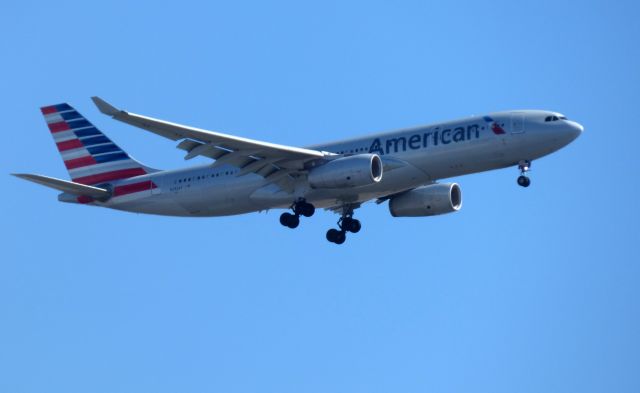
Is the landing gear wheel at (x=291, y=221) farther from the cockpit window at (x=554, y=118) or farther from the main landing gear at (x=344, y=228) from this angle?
the cockpit window at (x=554, y=118)

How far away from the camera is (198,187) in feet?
169

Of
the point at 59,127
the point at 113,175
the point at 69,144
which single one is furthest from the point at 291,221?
the point at 59,127

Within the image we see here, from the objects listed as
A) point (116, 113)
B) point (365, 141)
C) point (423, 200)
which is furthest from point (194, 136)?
point (423, 200)

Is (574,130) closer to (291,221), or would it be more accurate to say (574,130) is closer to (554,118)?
(554,118)

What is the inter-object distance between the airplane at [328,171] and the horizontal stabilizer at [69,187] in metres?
0.05

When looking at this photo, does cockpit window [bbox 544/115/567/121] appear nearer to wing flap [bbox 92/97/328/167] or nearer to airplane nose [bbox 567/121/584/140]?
airplane nose [bbox 567/121/584/140]

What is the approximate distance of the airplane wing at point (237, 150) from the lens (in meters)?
44.5

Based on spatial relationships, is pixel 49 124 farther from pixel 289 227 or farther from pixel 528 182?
pixel 528 182

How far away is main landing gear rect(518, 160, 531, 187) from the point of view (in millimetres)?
47438

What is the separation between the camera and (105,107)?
41656 mm

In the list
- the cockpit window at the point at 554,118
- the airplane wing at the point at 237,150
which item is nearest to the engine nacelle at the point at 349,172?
the airplane wing at the point at 237,150

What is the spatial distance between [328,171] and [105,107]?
9.90 metres

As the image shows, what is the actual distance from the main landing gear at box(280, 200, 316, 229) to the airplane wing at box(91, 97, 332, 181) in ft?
4.64

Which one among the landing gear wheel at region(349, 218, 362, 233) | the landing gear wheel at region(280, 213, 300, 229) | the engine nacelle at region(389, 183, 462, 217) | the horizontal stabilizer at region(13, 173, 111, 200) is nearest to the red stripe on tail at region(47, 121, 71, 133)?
the horizontal stabilizer at region(13, 173, 111, 200)
